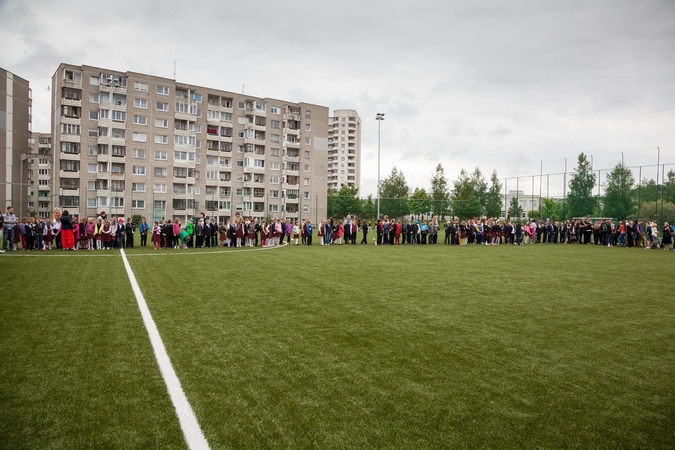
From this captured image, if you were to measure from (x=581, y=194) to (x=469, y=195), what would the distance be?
22.0 m

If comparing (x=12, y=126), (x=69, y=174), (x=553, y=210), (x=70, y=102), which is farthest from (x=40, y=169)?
(x=553, y=210)

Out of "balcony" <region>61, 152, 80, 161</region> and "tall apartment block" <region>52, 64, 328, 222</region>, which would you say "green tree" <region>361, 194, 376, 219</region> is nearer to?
"tall apartment block" <region>52, 64, 328, 222</region>

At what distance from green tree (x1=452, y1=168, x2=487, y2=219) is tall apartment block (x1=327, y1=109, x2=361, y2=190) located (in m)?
71.2

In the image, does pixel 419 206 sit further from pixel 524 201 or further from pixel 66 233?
pixel 66 233

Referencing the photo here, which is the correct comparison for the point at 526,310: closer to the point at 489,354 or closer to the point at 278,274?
the point at 489,354

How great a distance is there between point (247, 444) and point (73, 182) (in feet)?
203

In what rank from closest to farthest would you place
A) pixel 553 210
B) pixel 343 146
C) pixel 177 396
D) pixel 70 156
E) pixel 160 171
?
pixel 177 396 < pixel 553 210 < pixel 70 156 < pixel 160 171 < pixel 343 146

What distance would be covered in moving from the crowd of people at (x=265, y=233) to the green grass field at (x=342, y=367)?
12.1 metres

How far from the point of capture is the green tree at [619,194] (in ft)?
117

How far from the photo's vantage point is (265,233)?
25281mm

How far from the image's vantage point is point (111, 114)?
180 feet

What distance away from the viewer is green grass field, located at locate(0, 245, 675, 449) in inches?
130

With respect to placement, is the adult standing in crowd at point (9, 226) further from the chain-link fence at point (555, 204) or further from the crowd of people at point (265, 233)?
the chain-link fence at point (555, 204)

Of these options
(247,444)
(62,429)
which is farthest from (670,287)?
(62,429)
